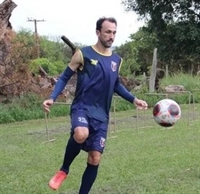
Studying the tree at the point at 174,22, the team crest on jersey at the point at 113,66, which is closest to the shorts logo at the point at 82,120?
the team crest on jersey at the point at 113,66

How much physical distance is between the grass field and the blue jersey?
48.8 inches

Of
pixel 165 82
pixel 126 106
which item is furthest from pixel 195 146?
pixel 165 82

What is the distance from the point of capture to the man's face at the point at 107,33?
5207 mm

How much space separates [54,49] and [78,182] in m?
50.8

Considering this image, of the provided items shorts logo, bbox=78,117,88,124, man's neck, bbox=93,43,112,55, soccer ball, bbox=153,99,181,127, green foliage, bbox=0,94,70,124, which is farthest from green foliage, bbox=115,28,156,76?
shorts logo, bbox=78,117,88,124

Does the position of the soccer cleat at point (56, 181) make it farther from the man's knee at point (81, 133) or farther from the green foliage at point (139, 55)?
the green foliage at point (139, 55)

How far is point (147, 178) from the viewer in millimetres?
6852

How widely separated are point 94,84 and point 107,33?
53 centimetres

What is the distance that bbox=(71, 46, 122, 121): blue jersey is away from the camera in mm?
5203

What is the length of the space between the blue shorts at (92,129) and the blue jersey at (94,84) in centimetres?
5

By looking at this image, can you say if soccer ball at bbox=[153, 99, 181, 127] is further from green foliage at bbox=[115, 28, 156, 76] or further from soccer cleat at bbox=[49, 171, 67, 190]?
green foliage at bbox=[115, 28, 156, 76]

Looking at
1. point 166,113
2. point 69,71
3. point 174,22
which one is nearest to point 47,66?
point 174,22

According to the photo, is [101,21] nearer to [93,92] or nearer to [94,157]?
[93,92]

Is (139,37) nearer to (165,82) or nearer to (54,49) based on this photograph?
(54,49)
